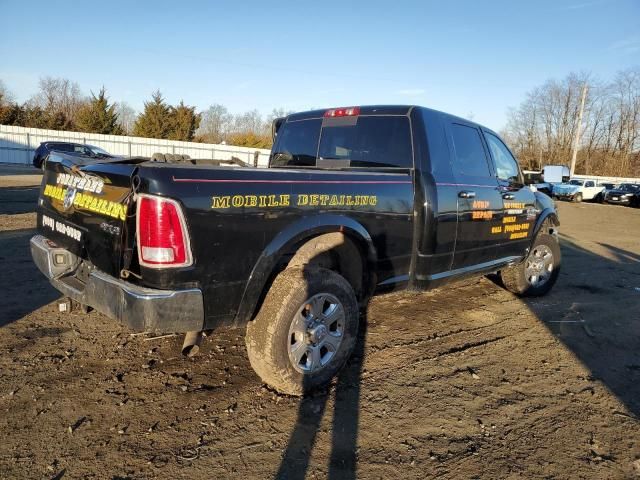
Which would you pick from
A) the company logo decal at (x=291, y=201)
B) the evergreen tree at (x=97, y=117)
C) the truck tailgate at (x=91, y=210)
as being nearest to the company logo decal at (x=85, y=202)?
the truck tailgate at (x=91, y=210)

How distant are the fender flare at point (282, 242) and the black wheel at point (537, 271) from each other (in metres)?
3.08

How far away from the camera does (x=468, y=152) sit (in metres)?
4.41

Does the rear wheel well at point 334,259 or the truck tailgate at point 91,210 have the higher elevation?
the truck tailgate at point 91,210

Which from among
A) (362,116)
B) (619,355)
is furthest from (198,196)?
(619,355)

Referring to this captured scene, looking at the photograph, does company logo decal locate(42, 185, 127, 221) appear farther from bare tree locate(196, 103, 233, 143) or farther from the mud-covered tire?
bare tree locate(196, 103, 233, 143)

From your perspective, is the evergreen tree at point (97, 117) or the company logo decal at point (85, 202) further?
the evergreen tree at point (97, 117)

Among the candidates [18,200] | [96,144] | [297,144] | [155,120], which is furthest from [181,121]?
[297,144]

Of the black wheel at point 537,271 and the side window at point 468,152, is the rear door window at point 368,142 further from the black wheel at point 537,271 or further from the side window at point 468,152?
the black wheel at point 537,271

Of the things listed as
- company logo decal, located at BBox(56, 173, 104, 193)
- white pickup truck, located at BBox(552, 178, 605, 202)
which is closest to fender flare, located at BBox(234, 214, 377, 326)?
company logo decal, located at BBox(56, 173, 104, 193)

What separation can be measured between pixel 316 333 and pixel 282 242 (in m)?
0.68

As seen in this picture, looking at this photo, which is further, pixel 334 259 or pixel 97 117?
pixel 97 117

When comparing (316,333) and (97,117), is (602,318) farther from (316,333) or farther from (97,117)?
(97,117)

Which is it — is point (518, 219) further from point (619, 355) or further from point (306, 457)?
point (306, 457)

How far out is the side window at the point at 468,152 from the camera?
13.9ft
